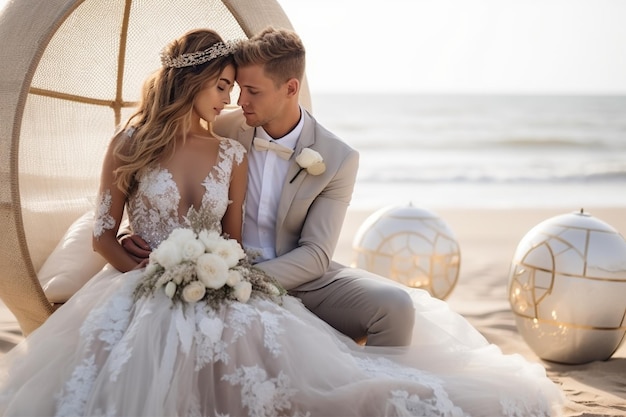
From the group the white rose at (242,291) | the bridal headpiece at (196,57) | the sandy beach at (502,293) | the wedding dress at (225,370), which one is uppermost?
the bridal headpiece at (196,57)

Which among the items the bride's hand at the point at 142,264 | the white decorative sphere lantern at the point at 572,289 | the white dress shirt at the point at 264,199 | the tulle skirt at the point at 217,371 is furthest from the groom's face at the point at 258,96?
the white decorative sphere lantern at the point at 572,289

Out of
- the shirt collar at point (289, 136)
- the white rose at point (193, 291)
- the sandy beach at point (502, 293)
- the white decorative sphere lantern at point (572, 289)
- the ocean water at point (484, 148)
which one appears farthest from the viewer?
the ocean water at point (484, 148)

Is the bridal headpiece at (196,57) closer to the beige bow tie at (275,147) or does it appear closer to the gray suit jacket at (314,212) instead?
the beige bow tie at (275,147)

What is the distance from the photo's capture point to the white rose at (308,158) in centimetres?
327

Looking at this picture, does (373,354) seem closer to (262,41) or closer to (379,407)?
(379,407)

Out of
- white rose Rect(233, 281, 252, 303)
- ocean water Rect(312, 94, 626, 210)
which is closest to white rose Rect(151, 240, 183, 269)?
white rose Rect(233, 281, 252, 303)

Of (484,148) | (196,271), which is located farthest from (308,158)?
(484,148)

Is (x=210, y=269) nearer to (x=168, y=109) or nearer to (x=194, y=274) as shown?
(x=194, y=274)

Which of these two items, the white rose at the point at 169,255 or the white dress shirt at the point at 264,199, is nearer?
the white rose at the point at 169,255

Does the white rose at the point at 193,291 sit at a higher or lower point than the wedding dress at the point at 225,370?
higher

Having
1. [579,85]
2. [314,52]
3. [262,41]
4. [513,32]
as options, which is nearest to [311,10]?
[314,52]

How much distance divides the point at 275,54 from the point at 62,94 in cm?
124

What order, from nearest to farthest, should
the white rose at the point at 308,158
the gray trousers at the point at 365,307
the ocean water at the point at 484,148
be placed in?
the gray trousers at the point at 365,307, the white rose at the point at 308,158, the ocean water at the point at 484,148

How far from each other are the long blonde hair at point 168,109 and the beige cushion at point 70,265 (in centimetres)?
46
